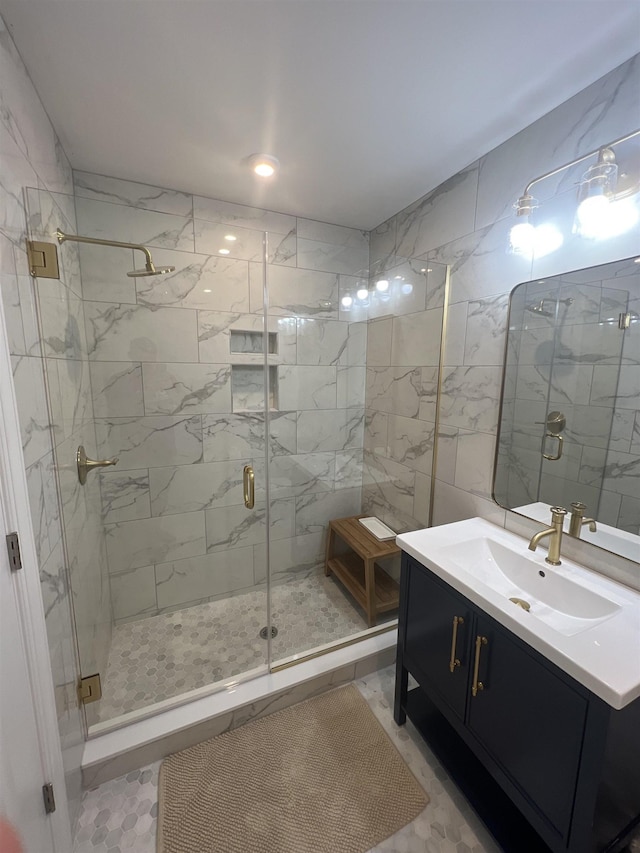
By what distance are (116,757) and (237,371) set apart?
1830 millimetres

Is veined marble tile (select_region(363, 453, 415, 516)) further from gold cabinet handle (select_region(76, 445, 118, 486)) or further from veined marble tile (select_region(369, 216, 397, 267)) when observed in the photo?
gold cabinet handle (select_region(76, 445, 118, 486))

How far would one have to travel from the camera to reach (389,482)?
229cm

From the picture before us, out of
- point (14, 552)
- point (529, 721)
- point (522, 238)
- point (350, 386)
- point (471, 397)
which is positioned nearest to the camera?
point (14, 552)

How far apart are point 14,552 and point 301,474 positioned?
5.04ft

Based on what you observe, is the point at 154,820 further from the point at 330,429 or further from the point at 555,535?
the point at 330,429

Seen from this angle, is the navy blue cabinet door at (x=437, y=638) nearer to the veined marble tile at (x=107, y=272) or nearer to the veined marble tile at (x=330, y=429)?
the veined marble tile at (x=330, y=429)

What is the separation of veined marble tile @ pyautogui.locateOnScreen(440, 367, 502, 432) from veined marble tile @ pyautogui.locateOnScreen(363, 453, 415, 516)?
0.47 metres

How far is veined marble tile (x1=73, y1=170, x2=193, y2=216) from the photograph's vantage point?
173 cm

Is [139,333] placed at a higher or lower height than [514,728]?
higher

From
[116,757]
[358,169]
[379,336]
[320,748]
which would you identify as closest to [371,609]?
[320,748]

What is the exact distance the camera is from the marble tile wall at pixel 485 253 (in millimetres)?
1178

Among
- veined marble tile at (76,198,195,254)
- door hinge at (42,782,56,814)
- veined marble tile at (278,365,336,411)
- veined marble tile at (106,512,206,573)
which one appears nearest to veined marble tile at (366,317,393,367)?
veined marble tile at (278,365,336,411)

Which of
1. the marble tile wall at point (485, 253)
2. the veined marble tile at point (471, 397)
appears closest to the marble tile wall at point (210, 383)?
the marble tile wall at point (485, 253)

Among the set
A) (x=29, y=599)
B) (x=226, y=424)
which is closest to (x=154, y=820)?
(x=29, y=599)
